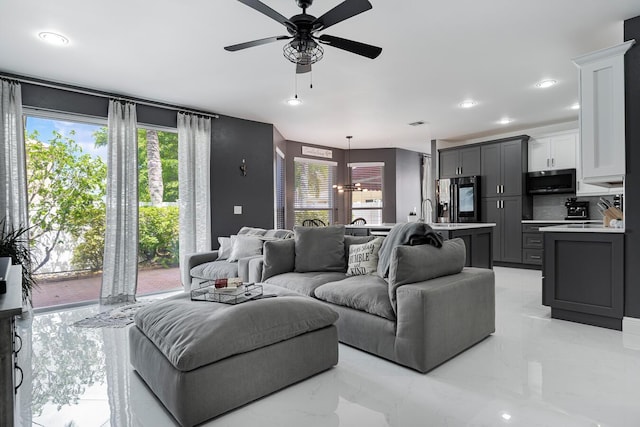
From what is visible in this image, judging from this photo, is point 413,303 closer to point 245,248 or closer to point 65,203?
point 245,248

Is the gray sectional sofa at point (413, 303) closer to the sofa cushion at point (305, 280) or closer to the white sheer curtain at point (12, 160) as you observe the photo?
the sofa cushion at point (305, 280)

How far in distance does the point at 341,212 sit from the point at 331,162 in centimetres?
118

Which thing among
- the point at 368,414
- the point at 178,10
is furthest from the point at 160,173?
the point at 368,414

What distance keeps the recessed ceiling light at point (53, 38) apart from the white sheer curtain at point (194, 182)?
5.73ft

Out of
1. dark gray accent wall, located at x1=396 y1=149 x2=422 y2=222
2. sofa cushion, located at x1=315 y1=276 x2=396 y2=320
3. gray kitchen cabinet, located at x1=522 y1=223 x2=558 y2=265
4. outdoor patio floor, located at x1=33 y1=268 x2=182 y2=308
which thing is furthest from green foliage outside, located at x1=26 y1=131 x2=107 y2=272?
gray kitchen cabinet, located at x1=522 y1=223 x2=558 y2=265

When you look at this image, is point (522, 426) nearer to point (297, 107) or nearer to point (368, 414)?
point (368, 414)

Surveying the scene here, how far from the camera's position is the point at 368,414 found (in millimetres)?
1758

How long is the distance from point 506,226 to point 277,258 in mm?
4782

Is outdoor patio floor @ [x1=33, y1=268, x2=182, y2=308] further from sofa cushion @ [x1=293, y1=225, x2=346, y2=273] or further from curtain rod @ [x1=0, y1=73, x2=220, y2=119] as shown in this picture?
sofa cushion @ [x1=293, y1=225, x2=346, y2=273]

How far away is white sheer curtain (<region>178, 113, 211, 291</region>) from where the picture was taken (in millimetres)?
4695

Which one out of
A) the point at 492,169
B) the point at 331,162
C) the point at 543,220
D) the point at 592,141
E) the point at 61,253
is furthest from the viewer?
the point at 331,162

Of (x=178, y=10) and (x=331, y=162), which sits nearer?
(x=178, y=10)

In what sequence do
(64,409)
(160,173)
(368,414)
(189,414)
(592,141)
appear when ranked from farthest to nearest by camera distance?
(160,173)
(592,141)
(64,409)
(368,414)
(189,414)

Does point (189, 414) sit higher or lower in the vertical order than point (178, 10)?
lower
